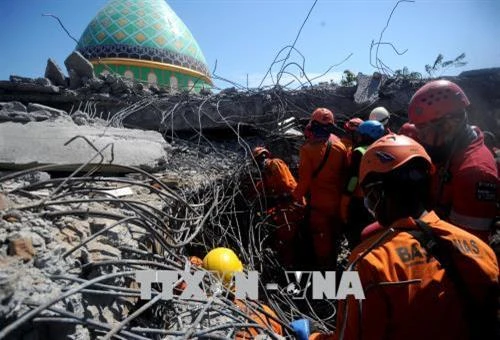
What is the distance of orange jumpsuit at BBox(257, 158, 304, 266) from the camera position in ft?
14.8

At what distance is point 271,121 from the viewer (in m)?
5.77

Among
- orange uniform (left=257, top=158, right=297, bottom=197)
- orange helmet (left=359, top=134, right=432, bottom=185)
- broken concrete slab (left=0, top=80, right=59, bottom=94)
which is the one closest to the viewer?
orange helmet (left=359, top=134, right=432, bottom=185)

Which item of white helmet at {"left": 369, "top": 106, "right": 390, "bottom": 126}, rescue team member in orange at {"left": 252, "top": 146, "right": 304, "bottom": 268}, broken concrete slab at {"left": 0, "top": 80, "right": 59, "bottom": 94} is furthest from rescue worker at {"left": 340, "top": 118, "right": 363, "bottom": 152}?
broken concrete slab at {"left": 0, "top": 80, "right": 59, "bottom": 94}

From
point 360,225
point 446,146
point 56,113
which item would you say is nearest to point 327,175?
point 360,225

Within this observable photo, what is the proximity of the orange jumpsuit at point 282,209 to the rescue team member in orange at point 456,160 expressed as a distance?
83.7 inches

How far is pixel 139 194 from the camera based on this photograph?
9.32 feet

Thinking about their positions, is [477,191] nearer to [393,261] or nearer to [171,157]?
[393,261]

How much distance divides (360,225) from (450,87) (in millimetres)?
1877

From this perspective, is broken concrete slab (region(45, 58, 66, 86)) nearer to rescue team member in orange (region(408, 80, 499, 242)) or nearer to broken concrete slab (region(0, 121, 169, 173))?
broken concrete slab (region(0, 121, 169, 173))

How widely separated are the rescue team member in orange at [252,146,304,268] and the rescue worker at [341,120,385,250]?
0.71m

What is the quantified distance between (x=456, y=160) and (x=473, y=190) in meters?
0.24

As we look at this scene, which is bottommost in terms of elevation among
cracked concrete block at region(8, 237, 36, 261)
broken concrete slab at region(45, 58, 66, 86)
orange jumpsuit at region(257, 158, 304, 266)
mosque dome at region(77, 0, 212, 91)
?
orange jumpsuit at region(257, 158, 304, 266)

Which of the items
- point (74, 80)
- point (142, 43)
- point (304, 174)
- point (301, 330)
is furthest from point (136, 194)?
point (142, 43)

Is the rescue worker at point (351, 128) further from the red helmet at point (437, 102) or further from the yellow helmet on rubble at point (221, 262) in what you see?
the yellow helmet on rubble at point (221, 262)
